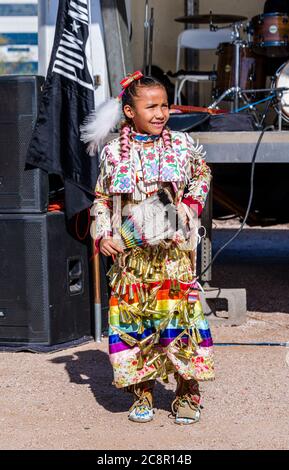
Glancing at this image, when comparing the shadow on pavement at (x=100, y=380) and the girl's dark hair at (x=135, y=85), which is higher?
the girl's dark hair at (x=135, y=85)

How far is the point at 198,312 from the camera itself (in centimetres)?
429

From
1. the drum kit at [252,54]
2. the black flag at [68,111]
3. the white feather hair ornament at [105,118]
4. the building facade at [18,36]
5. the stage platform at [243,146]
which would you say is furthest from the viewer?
the building facade at [18,36]

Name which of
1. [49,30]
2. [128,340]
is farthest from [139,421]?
[49,30]

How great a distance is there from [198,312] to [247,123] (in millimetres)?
2470

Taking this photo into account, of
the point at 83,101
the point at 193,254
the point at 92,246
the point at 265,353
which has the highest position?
the point at 83,101

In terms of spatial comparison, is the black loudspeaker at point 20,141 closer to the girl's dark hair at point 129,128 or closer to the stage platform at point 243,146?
Result: the stage platform at point 243,146

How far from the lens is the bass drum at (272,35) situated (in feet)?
27.9

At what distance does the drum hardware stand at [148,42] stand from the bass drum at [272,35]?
3.52 feet

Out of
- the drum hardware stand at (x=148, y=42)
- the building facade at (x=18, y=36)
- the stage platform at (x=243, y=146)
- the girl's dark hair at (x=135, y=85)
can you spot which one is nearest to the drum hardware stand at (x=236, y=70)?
the drum hardware stand at (x=148, y=42)

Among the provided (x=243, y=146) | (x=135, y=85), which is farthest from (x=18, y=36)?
(x=135, y=85)

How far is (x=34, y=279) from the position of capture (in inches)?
226

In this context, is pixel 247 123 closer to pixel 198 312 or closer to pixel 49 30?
pixel 49 30

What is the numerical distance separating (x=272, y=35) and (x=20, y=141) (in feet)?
11.4
